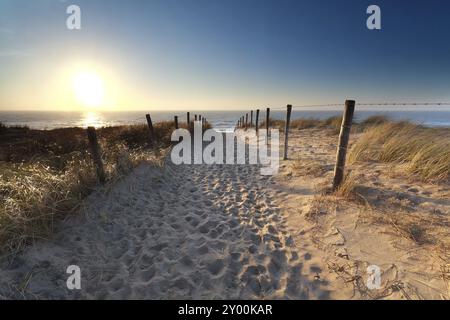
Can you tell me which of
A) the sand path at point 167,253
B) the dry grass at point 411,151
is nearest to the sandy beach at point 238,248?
the sand path at point 167,253

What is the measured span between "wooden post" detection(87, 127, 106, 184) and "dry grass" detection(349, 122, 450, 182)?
19.4ft

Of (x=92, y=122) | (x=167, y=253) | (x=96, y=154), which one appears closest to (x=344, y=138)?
(x=167, y=253)

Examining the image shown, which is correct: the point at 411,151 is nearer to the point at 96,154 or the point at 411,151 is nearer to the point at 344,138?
the point at 344,138

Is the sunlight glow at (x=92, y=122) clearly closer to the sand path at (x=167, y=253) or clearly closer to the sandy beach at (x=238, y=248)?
the sand path at (x=167, y=253)

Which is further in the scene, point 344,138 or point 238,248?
point 344,138

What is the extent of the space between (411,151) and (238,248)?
4935 millimetres

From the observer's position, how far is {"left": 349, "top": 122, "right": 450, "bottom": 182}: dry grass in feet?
15.0

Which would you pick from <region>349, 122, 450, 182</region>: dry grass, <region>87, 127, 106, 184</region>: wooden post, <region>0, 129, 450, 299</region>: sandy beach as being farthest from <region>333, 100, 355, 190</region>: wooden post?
<region>87, 127, 106, 184</region>: wooden post

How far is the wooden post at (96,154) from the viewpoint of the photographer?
451 centimetres

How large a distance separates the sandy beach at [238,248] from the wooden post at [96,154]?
278mm

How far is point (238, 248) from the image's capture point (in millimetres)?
3301
